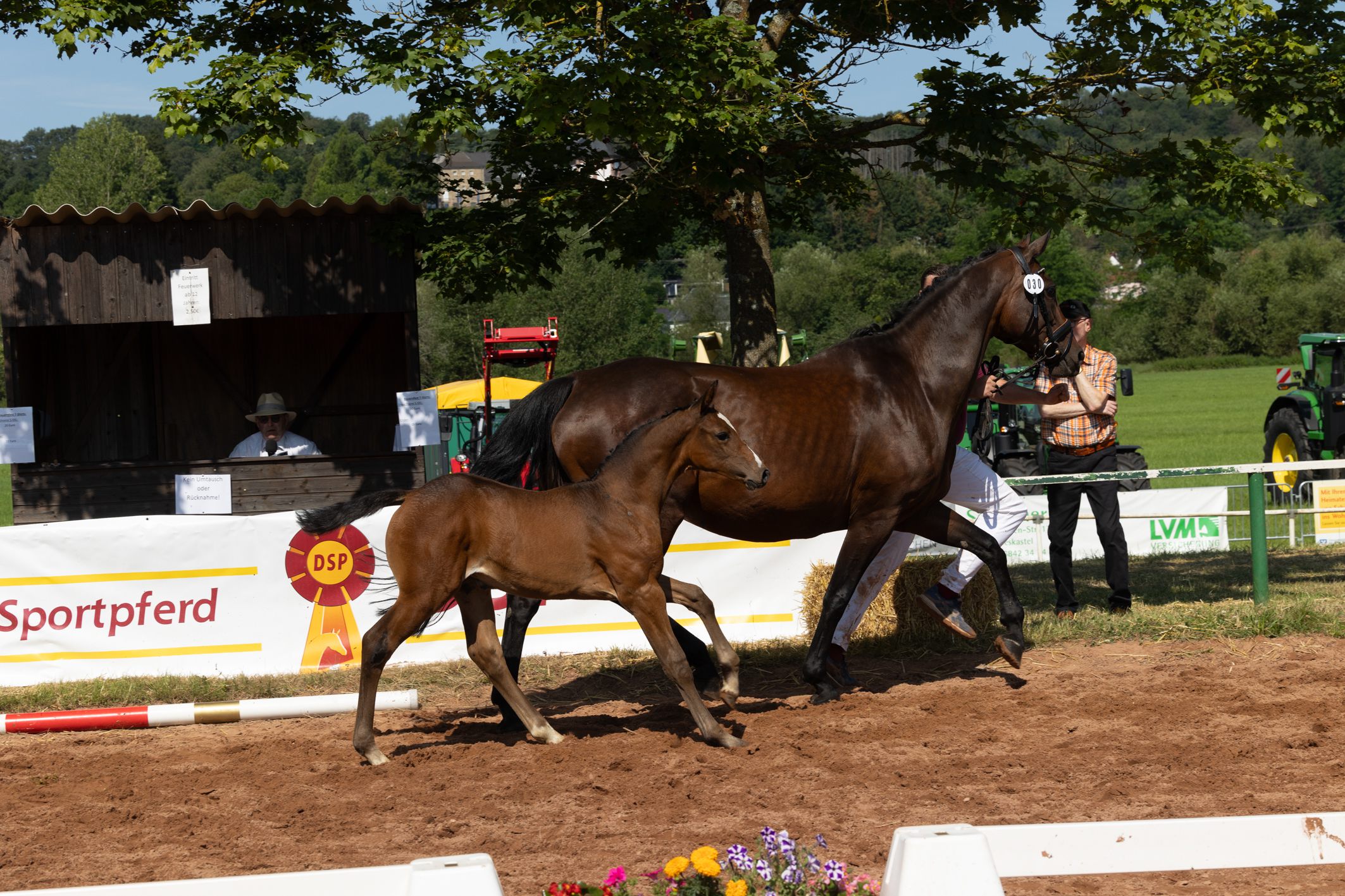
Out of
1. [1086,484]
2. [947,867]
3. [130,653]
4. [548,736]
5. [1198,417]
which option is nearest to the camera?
[947,867]

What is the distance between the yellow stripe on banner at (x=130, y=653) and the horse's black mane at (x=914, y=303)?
461 cm

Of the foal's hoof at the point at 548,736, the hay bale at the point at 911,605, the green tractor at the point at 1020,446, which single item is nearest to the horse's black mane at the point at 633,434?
the foal's hoof at the point at 548,736

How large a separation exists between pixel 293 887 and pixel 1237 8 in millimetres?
9144

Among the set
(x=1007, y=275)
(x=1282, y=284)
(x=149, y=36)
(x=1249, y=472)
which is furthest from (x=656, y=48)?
(x=1282, y=284)

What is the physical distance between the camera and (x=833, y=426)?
703 cm

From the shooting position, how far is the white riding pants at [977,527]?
779cm

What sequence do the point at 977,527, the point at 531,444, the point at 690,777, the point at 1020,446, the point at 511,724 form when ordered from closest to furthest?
the point at 690,777, the point at 511,724, the point at 531,444, the point at 977,527, the point at 1020,446

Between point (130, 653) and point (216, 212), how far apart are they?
12.3ft

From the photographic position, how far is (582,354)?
164ft

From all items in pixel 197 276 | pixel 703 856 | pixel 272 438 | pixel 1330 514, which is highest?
pixel 197 276

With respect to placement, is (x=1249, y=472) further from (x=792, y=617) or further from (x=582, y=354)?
(x=582, y=354)

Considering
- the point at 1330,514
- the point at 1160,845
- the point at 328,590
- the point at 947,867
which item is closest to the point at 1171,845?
the point at 1160,845

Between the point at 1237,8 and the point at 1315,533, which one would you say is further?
the point at 1315,533

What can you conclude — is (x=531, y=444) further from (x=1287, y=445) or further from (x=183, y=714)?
(x=1287, y=445)
